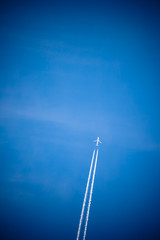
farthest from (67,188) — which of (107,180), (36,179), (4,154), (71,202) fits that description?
(4,154)

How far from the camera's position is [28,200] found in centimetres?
592

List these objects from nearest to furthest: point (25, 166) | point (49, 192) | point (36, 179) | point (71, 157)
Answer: point (49, 192), point (36, 179), point (25, 166), point (71, 157)

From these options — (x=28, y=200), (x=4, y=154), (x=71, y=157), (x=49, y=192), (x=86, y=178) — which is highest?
(x=71, y=157)

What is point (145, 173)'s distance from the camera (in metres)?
7.91

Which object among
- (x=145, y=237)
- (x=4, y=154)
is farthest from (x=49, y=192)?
(x=145, y=237)

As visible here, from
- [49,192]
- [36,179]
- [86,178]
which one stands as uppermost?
[86,178]

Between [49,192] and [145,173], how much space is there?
17.1 ft

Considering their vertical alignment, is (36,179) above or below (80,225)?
above

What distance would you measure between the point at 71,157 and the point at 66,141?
1316 mm

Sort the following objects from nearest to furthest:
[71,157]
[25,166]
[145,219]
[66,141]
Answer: [145,219] → [25,166] → [71,157] → [66,141]

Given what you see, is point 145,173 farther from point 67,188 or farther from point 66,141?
point 66,141

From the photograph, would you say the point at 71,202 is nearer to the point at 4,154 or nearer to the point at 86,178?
the point at 86,178

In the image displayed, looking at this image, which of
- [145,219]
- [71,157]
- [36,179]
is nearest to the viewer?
[145,219]

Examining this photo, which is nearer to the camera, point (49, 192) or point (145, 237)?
point (145, 237)
